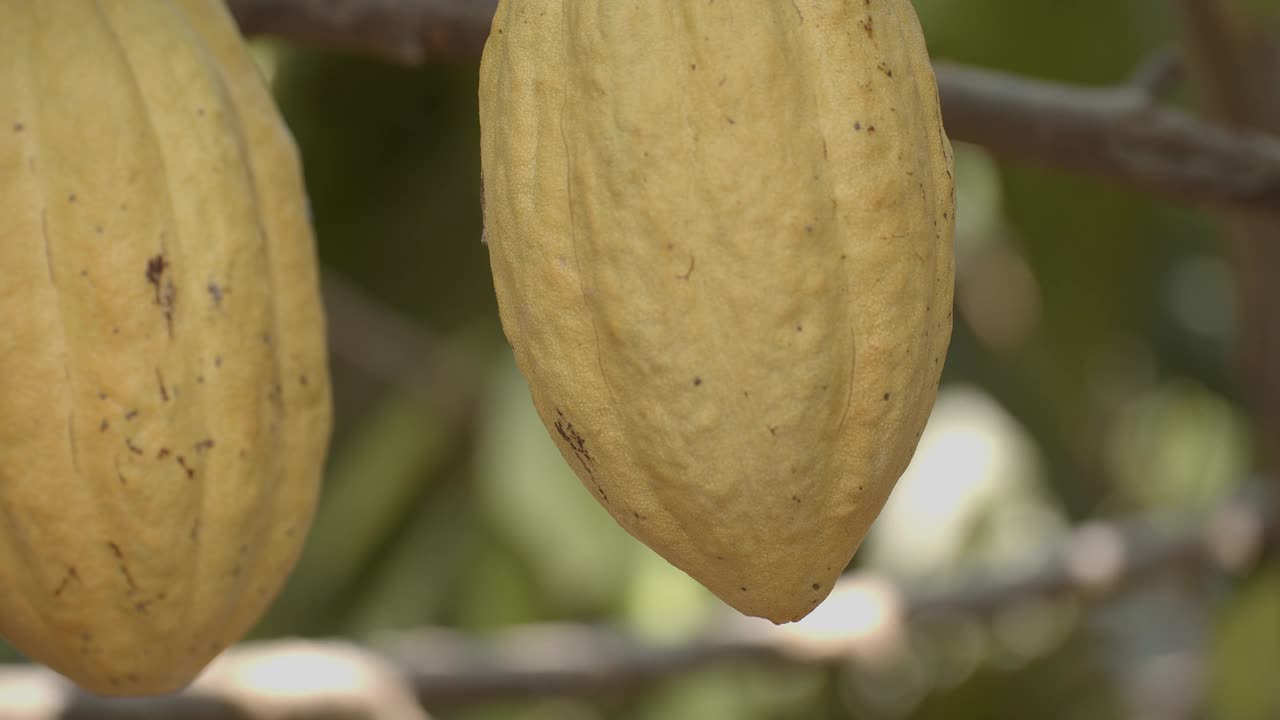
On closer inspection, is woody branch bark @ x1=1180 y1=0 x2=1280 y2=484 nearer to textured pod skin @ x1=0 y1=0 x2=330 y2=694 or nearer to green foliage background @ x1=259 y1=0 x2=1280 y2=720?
green foliage background @ x1=259 y1=0 x2=1280 y2=720

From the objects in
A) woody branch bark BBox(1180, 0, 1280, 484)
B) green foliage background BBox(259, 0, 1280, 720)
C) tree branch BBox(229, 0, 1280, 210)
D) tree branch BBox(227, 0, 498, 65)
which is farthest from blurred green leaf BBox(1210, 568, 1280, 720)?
tree branch BBox(227, 0, 498, 65)

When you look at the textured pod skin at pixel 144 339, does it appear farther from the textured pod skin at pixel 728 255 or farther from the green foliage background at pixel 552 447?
the green foliage background at pixel 552 447

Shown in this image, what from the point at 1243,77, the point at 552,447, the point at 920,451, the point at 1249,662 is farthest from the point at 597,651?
the point at 920,451

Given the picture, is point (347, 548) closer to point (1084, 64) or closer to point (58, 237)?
point (1084, 64)

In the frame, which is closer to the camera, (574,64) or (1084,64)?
(574,64)

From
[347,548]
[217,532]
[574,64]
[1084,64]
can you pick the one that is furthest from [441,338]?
[574,64]

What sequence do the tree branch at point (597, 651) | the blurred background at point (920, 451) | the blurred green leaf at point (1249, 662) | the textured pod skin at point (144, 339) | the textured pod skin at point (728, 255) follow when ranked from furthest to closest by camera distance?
the blurred background at point (920, 451)
the blurred green leaf at point (1249, 662)
the tree branch at point (597, 651)
the textured pod skin at point (144, 339)
the textured pod skin at point (728, 255)

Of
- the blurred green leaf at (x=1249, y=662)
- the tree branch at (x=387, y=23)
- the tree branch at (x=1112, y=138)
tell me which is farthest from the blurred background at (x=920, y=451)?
the tree branch at (x=387, y=23)

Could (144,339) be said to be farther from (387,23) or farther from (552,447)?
(552,447)
